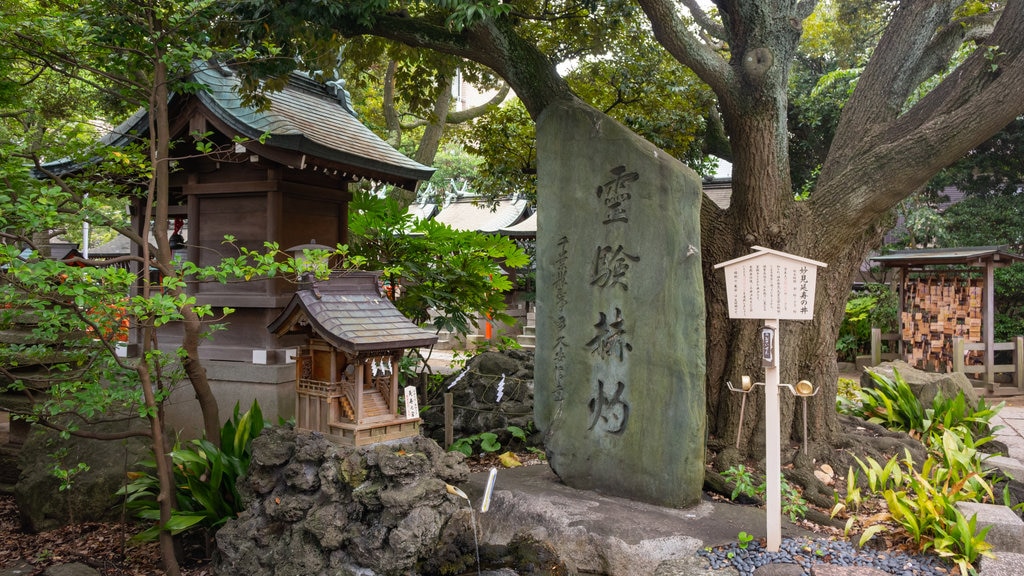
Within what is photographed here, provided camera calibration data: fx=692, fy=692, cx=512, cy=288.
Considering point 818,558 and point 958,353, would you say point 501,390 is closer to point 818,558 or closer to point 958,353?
point 818,558

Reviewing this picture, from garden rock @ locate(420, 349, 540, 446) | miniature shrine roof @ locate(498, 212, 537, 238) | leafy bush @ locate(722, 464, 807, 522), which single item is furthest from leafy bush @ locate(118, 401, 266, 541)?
miniature shrine roof @ locate(498, 212, 537, 238)

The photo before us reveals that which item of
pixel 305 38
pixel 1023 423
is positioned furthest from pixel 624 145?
pixel 1023 423

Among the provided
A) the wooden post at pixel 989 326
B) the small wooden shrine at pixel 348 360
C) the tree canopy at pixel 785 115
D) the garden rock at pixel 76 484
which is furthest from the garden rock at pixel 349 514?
the wooden post at pixel 989 326

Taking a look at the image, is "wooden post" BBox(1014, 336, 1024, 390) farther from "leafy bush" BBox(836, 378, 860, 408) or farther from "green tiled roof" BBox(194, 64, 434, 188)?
"green tiled roof" BBox(194, 64, 434, 188)

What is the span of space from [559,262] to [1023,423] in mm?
8245

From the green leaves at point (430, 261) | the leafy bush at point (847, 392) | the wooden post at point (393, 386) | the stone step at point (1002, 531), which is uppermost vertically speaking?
the green leaves at point (430, 261)

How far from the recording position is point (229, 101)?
7.93 metres

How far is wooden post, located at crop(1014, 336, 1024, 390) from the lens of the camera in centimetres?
1248

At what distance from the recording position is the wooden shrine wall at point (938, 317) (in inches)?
517

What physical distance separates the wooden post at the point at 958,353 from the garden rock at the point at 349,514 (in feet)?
34.9

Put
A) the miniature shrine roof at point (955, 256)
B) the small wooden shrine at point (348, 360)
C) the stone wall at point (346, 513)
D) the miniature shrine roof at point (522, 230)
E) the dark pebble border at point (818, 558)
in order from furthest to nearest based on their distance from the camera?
the miniature shrine roof at point (522, 230) < the miniature shrine roof at point (955, 256) < the small wooden shrine at point (348, 360) < the dark pebble border at point (818, 558) < the stone wall at point (346, 513)

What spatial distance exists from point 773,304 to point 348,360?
3.18 m

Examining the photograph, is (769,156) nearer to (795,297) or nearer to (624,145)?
(624,145)

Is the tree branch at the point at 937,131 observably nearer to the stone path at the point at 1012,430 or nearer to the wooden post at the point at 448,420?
the stone path at the point at 1012,430
